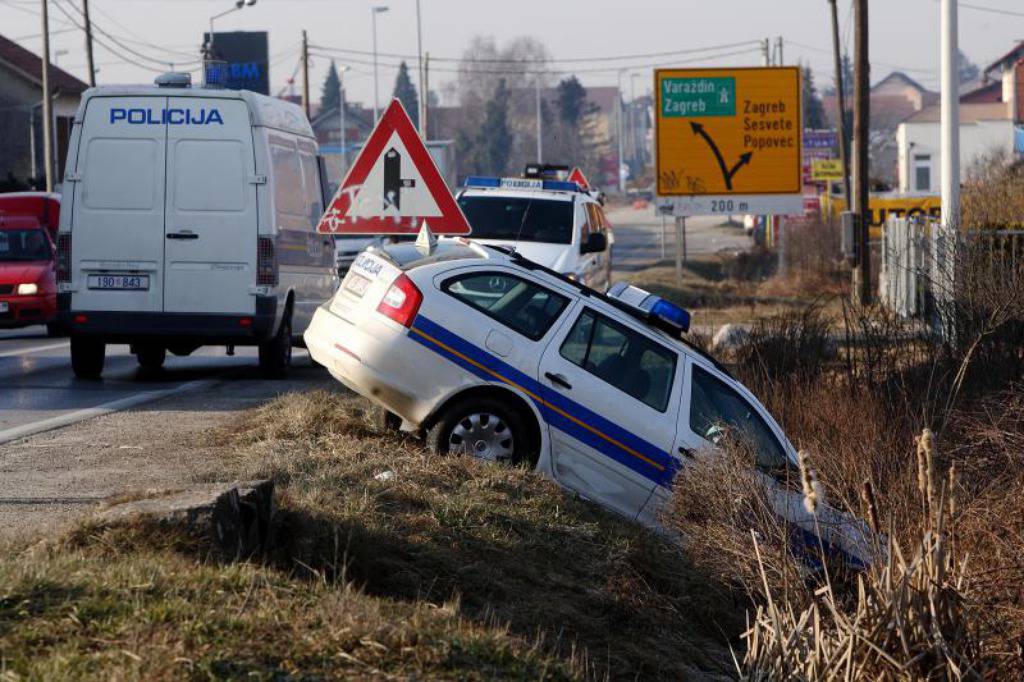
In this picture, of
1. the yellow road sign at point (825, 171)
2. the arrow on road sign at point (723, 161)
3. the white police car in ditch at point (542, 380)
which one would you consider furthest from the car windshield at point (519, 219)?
the yellow road sign at point (825, 171)

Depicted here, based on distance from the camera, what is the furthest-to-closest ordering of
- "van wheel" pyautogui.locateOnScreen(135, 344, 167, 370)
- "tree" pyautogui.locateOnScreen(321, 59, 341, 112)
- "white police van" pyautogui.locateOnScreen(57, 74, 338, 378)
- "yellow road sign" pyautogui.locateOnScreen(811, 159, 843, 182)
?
"tree" pyautogui.locateOnScreen(321, 59, 341, 112) → "yellow road sign" pyautogui.locateOnScreen(811, 159, 843, 182) → "van wheel" pyautogui.locateOnScreen(135, 344, 167, 370) → "white police van" pyautogui.locateOnScreen(57, 74, 338, 378)

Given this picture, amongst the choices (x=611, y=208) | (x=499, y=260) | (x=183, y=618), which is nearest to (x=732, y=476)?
(x=499, y=260)

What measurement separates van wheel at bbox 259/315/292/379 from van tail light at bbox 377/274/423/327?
18.6ft

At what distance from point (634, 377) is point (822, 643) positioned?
417cm

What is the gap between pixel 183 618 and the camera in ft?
16.1

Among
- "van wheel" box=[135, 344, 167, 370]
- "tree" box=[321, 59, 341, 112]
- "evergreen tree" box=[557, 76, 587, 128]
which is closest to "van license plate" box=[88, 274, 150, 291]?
"van wheel" box=[135, 344, 167, 370]

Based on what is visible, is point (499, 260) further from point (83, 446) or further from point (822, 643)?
point (822, 643)

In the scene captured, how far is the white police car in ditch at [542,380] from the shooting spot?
375 inches

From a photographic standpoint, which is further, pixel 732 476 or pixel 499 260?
pixel 499 260

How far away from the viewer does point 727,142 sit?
97.8 ft

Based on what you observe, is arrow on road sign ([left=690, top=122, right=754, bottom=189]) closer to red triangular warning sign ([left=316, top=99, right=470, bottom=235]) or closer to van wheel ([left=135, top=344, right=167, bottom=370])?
van wheel ([left=135, top=344, right=167, bottom=370])

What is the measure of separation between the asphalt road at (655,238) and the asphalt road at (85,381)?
29599 mm

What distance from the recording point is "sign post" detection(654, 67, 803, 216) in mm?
29625

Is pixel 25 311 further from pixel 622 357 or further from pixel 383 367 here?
pixel 622 357
